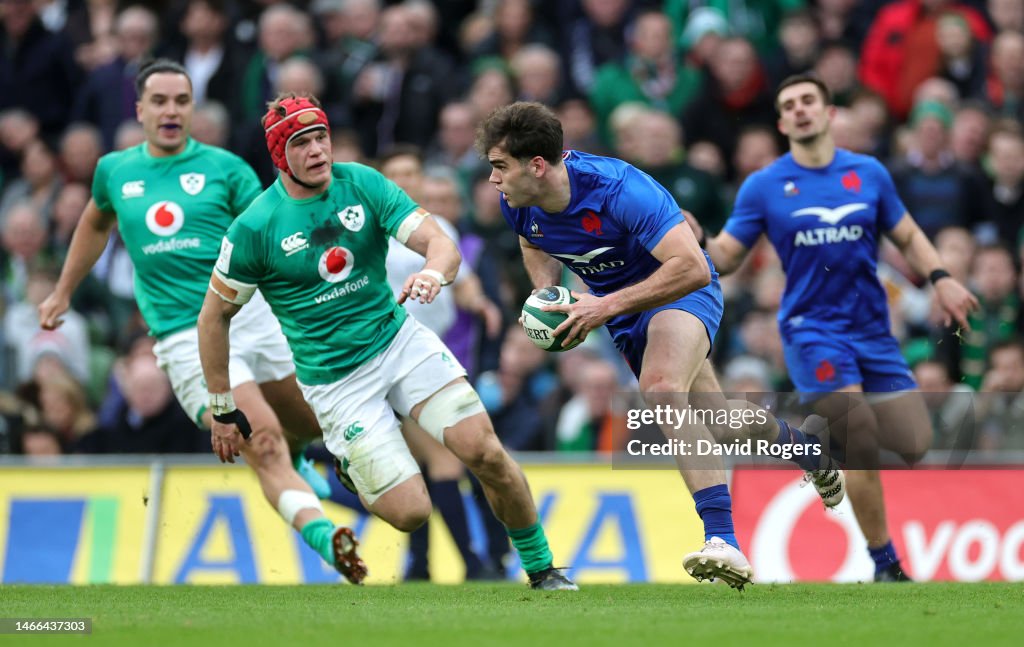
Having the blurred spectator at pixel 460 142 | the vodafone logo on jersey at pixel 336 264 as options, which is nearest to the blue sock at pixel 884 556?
the vodafone logo on jersey at pixel 336 264

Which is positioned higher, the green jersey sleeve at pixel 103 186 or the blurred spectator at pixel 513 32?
the blurred spectator at pixel 513 32

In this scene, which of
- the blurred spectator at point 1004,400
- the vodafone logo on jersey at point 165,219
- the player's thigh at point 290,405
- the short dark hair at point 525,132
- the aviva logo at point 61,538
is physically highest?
the short dark hair at point 525,132

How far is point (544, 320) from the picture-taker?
26.3 feet

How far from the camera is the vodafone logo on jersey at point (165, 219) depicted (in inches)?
396

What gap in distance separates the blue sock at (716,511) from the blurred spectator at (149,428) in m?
6.40

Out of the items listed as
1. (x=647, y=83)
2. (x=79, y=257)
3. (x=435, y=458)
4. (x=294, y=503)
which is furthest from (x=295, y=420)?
(x=647, y=83)

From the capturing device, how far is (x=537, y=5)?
685 inches

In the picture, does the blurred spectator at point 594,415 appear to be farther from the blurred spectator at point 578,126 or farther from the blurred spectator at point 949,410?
the blurred spectator at point 578,126

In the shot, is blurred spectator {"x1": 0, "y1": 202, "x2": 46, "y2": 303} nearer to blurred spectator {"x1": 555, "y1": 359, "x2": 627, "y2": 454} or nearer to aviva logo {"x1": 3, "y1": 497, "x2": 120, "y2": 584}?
aviva logo {"x1": 3, "y1": 497, "x2": 120, "y2": 584}

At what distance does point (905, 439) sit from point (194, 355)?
4.44 meters

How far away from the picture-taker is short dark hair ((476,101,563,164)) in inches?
323

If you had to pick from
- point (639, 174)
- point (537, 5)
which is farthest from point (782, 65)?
point (639, 174)

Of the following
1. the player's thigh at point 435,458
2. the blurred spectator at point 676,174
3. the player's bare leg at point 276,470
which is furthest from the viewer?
the blurred spectator at point 676,174

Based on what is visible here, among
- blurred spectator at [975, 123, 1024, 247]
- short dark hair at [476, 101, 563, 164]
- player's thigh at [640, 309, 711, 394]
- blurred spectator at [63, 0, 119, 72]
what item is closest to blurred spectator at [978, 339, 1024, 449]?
blurred spectator at [975, 123, 1024, 247]
